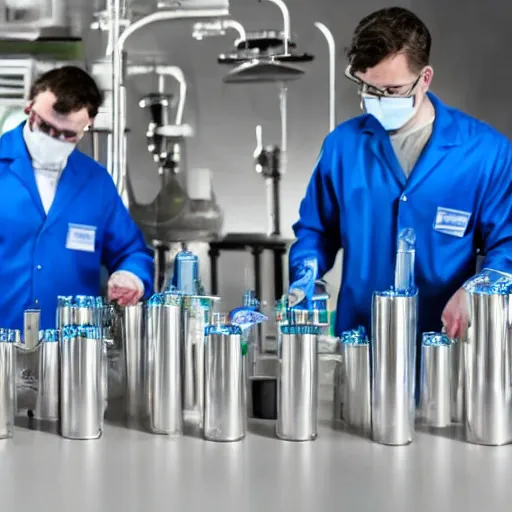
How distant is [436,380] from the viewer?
5.19 ft

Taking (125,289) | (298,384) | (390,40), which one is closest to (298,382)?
(298,384)

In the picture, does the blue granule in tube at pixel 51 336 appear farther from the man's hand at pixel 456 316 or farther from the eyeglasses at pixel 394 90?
the eyeglasses at pixel 394 90

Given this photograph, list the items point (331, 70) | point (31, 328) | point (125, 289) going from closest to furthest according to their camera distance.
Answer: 1. point (31, 328)
2. point (125, 289)
3. point (331, 70)

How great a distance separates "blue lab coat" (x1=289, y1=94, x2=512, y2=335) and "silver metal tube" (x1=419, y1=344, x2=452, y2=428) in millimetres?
491

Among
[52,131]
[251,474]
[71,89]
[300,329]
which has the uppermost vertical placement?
[71,89]

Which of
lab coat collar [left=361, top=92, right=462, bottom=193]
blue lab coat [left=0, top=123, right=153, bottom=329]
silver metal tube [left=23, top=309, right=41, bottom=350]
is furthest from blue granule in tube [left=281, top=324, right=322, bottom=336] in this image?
blue lab coat [left=0, top=123, right=153, bottom=329]

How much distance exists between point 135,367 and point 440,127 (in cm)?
99

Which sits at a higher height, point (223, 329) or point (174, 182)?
point (174, 182)

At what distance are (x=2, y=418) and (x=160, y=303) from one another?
0.35m

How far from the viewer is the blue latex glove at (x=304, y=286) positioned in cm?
183

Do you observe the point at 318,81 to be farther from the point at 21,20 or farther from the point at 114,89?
the point at 21,20

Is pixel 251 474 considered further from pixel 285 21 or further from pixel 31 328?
pixel 285 21

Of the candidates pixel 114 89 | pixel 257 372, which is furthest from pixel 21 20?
pixel 257 372

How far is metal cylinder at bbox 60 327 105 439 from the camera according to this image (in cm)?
149
